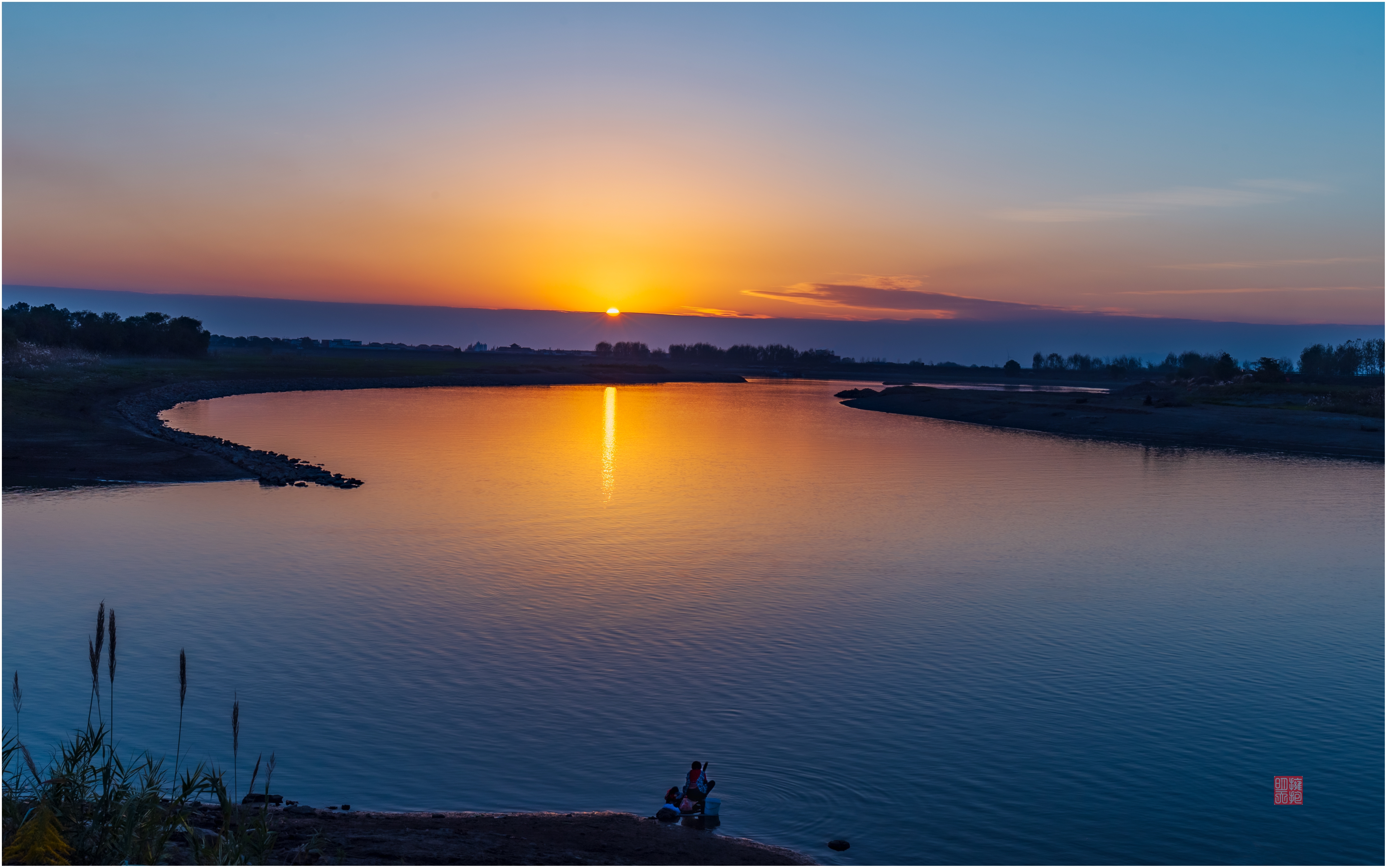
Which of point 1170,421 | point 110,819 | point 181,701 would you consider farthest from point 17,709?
point 1170,421

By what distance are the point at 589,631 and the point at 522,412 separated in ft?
249

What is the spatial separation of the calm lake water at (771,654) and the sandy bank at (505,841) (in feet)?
2.39

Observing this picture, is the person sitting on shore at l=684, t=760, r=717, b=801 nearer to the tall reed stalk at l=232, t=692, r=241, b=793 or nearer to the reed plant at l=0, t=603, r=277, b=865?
the reed plant at l=0, t=603, r=277, b=865

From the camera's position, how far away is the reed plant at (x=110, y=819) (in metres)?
7.72

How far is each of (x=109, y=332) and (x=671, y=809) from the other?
6429 inches

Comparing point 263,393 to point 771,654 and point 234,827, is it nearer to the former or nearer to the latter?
point 771,654

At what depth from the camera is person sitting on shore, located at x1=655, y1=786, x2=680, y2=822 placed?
12250 millimetres

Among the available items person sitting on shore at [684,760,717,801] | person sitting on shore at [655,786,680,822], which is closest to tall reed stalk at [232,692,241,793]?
person sitting on shore at [655,786,680,822]

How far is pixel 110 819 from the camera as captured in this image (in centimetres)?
897

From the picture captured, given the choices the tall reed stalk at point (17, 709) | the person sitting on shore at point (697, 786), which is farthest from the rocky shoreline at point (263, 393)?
the person sitting on shore at point (697, 786)

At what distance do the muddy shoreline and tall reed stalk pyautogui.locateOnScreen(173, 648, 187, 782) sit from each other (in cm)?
6683

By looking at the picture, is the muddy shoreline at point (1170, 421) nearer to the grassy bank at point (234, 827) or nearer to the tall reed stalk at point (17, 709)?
the grassy bank at point (234, 827)

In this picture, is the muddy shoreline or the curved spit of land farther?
the muddy shoreline

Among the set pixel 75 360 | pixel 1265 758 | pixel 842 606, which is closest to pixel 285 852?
pixel 1265 758
